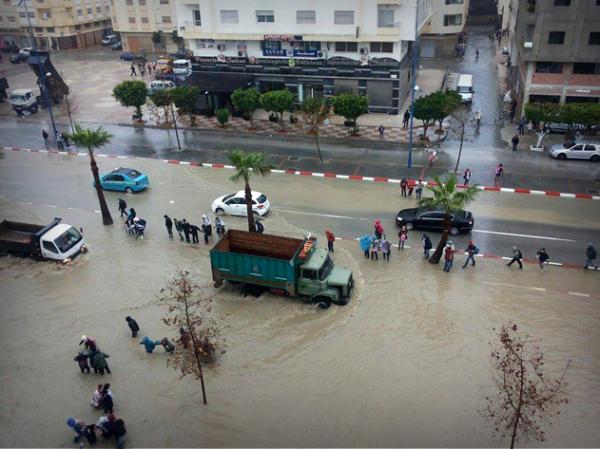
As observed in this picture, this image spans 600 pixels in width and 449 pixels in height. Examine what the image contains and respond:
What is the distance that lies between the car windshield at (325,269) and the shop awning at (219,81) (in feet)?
99.6

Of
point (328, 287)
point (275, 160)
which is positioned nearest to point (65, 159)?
point (275, 160)

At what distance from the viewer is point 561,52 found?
44.0 metres

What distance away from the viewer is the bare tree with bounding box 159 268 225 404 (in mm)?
18688

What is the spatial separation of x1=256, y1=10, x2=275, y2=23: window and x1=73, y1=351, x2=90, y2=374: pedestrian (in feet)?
124

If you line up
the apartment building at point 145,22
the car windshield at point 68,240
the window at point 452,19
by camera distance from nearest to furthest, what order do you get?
1. the car windshield at point 68,240
2. the window at point 452,19
3. the apartment building at point 145,22

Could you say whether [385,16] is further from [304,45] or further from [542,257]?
[542,257]

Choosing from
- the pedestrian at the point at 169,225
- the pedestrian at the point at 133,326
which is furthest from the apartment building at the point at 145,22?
the pedestrian at the point at 133,326

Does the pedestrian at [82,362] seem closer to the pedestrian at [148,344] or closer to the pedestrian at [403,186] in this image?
the pedestrian at [148,344]

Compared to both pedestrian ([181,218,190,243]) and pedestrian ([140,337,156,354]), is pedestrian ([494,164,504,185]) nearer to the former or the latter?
pedestrian ([181,218,190,243])

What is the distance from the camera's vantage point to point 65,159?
43031mm

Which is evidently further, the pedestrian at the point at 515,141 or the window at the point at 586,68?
the window at the point at 586,68

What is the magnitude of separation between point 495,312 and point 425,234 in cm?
702

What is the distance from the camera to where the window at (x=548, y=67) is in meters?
45.1

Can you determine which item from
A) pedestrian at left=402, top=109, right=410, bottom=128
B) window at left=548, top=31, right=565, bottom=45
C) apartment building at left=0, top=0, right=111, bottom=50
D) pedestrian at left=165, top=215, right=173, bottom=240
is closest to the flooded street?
pedestrian at left=165, top=215, right=173, bottom=240
